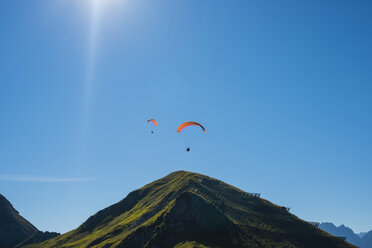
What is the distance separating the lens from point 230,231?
7100 centimetres

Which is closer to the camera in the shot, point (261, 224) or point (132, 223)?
point (261, 224)

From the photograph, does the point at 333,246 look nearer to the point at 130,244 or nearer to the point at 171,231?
the point at 171,231

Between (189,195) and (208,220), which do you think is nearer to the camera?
(208,220)

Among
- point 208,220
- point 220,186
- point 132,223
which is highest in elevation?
point 220,186

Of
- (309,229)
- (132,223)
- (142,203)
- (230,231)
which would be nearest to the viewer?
(230,231)

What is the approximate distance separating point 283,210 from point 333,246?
19341 millimetres

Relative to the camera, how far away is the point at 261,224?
264 feet

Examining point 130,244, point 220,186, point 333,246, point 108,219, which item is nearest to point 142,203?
point 108,219

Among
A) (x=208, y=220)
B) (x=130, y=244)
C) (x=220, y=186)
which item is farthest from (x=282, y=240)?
(x=130, y=244)

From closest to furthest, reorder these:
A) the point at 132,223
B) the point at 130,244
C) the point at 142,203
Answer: the point at 130,244, the point at 132,223, the point at 142,203

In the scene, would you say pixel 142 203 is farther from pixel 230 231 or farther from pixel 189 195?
pixel 230 231

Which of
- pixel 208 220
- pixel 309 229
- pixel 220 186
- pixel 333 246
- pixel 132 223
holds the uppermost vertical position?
pixel 220 186

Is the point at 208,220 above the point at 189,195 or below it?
below

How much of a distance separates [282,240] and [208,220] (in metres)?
22.0
